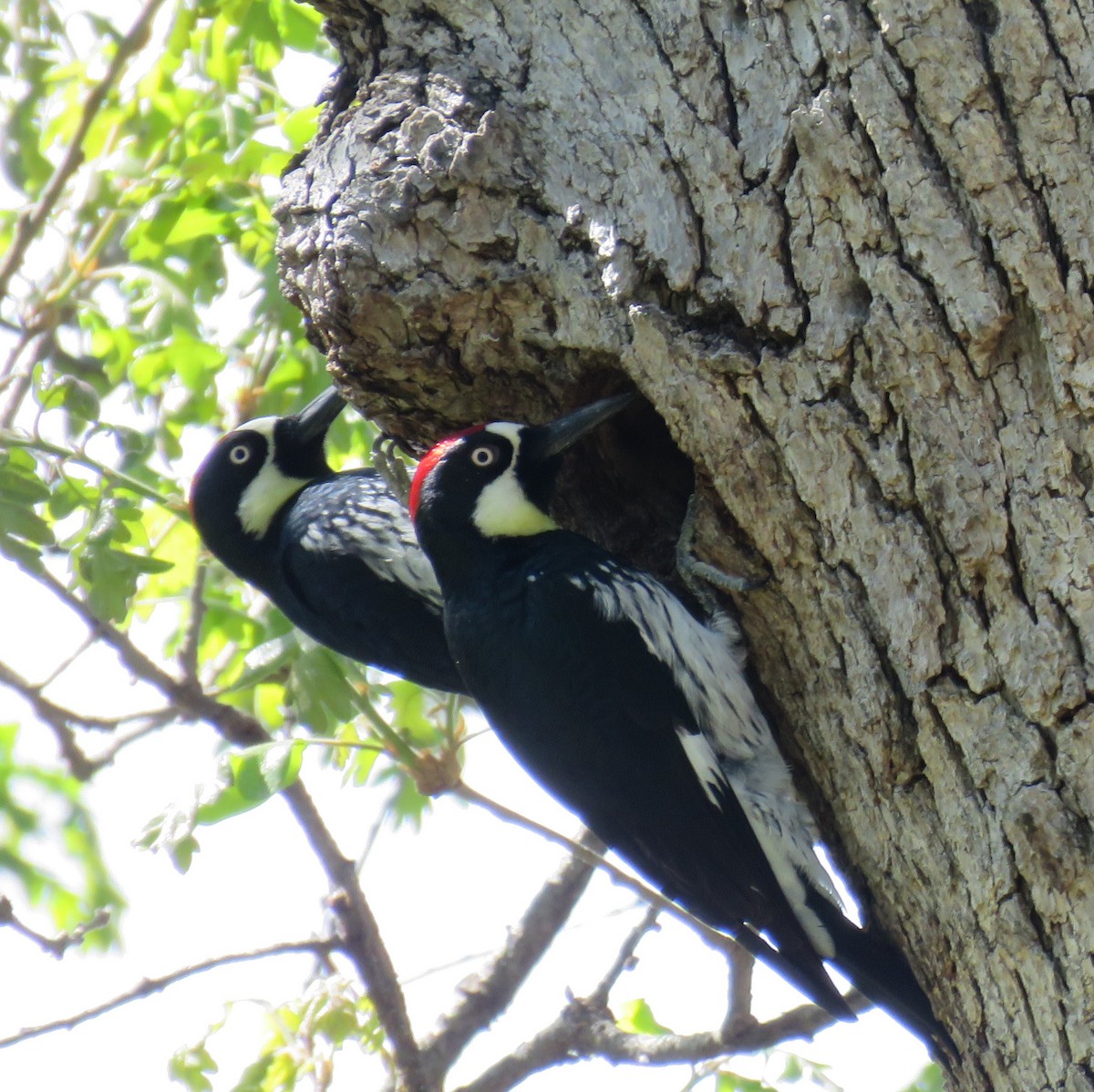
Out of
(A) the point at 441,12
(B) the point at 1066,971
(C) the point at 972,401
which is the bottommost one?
(B) the point at 1066,971

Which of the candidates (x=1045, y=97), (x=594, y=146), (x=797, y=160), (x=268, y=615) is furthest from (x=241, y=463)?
(x=1045, y=97)

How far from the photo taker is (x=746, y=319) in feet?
7.57

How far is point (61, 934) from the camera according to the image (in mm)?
3275

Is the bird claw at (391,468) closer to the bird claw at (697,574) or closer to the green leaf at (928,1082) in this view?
the bird claw at (697,574)

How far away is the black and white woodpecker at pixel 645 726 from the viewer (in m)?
2.74

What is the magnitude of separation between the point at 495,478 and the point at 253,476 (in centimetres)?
123

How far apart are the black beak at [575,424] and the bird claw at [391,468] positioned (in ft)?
1.84

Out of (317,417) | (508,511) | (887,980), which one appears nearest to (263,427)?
(317,417)

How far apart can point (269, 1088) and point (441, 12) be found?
2.50 meters

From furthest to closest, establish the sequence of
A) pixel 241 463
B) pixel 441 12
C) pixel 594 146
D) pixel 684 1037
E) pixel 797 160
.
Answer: pixel 241 463 → pixel 684 1037 → pixel 441 12 → pixel 594 146 → pixel 797 160

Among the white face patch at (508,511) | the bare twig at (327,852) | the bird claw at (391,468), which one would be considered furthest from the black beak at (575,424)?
the bare twig at (327,852)

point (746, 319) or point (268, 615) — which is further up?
point (268, 615)

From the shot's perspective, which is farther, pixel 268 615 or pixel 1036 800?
pixel 268 615

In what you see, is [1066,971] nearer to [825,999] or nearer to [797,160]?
[825,999]
